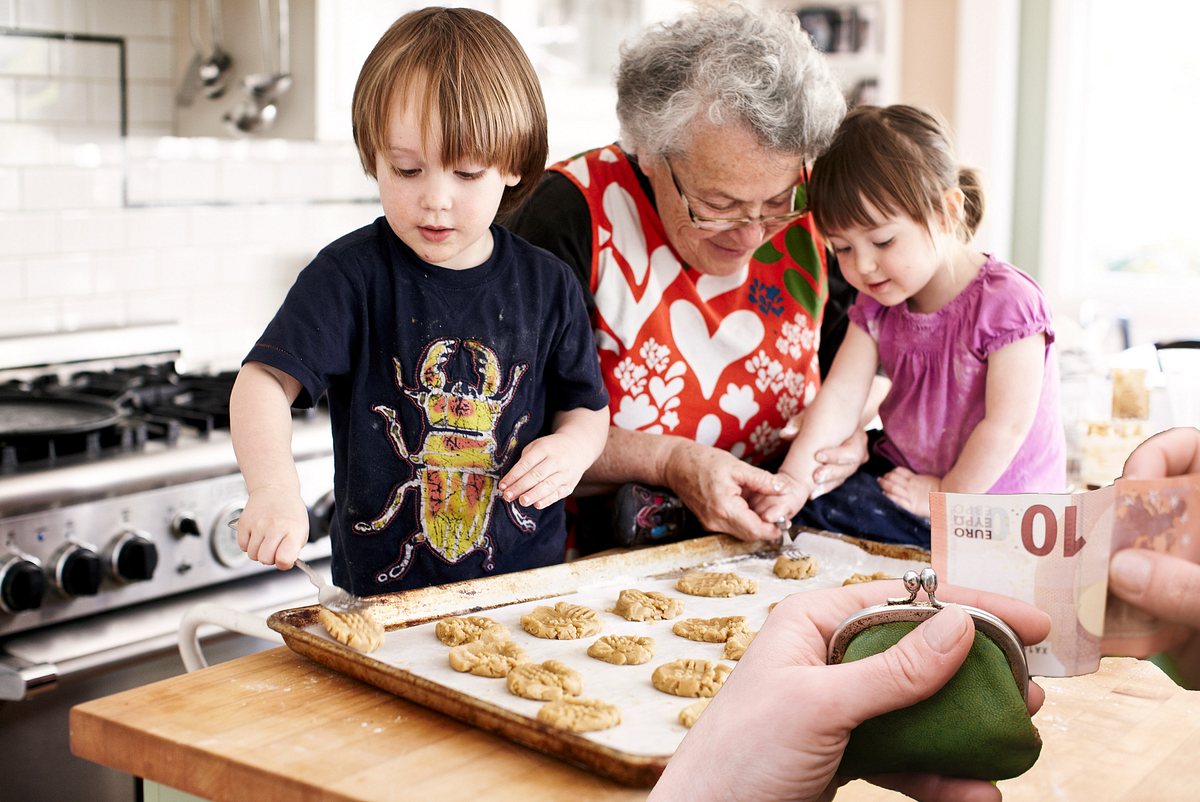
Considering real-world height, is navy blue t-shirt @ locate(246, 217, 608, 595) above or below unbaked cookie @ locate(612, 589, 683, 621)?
above

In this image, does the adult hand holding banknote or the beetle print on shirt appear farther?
the beetle print on shirt

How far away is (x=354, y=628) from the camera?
3.60 ft

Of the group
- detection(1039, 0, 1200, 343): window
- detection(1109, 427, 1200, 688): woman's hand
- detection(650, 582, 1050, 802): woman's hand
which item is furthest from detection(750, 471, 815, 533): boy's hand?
detection(1039, 0, 1200, 343): window

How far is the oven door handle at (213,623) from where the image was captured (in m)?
1.31

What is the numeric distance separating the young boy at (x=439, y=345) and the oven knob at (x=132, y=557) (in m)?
0.69

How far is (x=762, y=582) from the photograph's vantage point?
1420 millimetres

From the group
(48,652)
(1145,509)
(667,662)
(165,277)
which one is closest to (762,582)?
(667,662)

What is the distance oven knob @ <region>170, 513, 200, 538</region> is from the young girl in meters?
1.05

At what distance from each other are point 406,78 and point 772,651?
750 millimetres

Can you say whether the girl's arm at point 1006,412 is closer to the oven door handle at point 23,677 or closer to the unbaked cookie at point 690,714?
the unbaked cookie at point 690,714

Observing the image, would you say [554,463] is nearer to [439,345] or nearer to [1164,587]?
[439,345]

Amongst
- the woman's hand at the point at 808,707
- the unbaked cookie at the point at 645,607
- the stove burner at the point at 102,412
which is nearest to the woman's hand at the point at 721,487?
the unbaked cookie at the point at 645,607

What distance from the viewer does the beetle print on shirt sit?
135 centimetres

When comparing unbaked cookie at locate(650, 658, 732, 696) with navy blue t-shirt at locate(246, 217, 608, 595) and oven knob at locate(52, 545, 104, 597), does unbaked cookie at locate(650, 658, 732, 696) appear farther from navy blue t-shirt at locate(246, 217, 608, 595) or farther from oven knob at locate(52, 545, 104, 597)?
oven knob at locate(52, 545, 104, 597)
